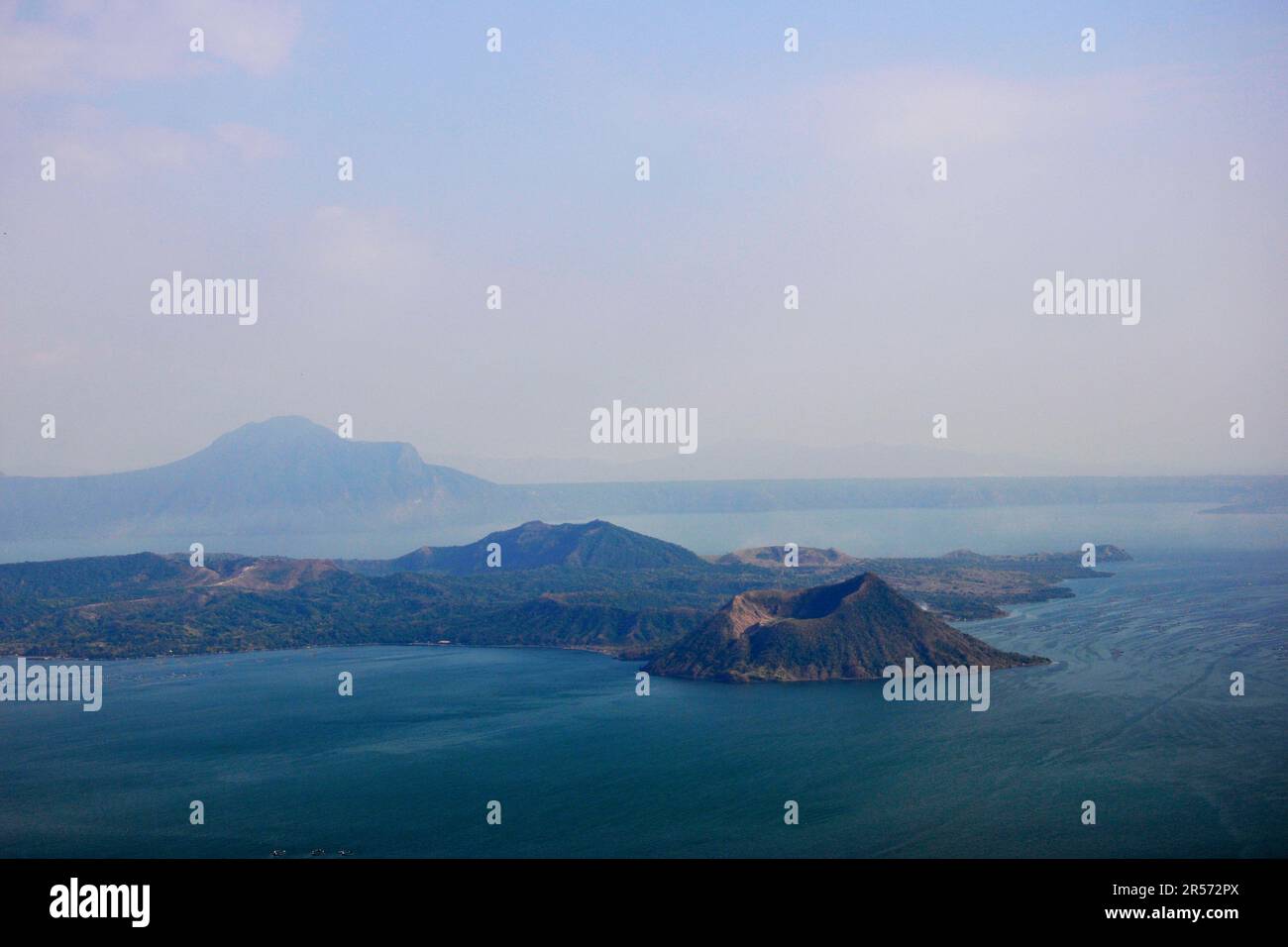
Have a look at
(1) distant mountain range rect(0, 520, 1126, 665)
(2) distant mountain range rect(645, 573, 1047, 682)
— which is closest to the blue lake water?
(2) distant mountain range rect(645, 573, 1047, 682)

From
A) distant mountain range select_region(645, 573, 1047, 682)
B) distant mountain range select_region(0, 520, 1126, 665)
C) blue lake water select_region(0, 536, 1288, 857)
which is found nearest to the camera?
blue lake water select_region(0, 536, 1288, 857)

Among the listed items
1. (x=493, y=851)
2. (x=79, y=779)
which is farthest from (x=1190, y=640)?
(x=79, y=779)

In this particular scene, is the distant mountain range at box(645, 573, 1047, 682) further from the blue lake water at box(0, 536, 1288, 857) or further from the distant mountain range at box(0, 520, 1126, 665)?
the blue lake water at box(0, 536, 1288, 857)

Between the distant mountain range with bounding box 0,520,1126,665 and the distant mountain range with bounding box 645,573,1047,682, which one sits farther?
the distant mountain range with bounding box 0,520,1126,665

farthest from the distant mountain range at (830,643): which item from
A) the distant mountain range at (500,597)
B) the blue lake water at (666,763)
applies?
the blue lake water at (666,763)

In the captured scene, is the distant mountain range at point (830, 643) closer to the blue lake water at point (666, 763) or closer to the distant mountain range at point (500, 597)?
the distant mountain range at point (500, 597)

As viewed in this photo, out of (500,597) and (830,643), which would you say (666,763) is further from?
(500,597)

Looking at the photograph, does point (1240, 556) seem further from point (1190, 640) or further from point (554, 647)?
point (554, 647)
